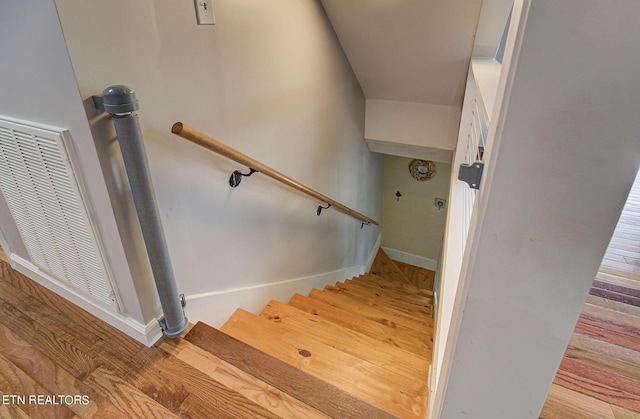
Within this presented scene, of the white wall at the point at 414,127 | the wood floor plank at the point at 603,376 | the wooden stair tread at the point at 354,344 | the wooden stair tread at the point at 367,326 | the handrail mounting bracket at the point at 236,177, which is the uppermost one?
the handrail mounting bracket at the point at 236,177

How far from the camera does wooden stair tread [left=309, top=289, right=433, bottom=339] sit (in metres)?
2.31

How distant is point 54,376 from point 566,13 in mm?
1792

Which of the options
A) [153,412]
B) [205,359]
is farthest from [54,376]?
[205,359]

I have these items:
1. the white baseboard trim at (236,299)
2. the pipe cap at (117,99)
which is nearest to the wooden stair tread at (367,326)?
the white baseboard trim at (236,299)

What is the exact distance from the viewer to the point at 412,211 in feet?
16.7

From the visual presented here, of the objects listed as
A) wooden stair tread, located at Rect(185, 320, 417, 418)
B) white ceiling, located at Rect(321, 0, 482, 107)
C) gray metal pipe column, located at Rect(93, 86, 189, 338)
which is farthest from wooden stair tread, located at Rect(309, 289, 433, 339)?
white ceiling, located at Rect(321, 0, 482, 107)

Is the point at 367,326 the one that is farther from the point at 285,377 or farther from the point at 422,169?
the point at 422,169

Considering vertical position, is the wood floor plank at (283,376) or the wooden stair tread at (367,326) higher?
the wood floor plank at (283,376)

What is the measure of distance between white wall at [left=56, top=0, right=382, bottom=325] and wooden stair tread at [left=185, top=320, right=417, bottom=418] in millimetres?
181

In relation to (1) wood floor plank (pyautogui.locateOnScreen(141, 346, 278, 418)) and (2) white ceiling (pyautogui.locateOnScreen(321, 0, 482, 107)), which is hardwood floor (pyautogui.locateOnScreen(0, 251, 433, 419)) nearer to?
(1) wood floor plank (pyautogui.locateOnScreen(141, 346, 278, 418))

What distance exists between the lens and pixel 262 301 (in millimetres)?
2047

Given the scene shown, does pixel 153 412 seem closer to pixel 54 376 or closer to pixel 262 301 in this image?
pixel 54 376

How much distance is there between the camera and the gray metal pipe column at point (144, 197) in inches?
37.4

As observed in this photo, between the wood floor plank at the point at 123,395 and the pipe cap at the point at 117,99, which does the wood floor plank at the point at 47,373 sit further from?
the pipe cap at the point at 117,99
